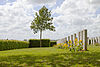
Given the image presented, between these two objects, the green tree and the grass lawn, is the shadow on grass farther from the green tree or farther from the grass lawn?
the green tree

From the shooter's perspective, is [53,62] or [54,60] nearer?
[53,62]

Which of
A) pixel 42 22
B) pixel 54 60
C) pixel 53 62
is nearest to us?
pixel 53 62

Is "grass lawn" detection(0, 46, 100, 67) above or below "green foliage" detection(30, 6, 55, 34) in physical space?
below

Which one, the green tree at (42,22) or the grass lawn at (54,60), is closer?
the grass lawn at (54,60)

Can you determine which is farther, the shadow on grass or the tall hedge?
the tall hedge

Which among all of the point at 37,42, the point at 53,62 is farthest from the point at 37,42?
the point at 53,62

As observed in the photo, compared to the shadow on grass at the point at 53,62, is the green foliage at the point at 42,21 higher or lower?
higher

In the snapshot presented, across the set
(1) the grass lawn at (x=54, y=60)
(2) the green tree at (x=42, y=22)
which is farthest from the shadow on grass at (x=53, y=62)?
(2) the green tree at (x=42, y=22)

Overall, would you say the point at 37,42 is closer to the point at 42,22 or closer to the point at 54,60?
the point at 42,22

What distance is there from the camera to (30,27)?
34375 millimetres

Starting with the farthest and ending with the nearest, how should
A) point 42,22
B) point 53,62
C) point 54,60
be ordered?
point 42,22, point 54,60, point 53,62

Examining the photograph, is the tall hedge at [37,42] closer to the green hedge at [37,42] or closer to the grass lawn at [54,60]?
the green hedge at [37,42]

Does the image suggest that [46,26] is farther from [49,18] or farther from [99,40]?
[99,40]

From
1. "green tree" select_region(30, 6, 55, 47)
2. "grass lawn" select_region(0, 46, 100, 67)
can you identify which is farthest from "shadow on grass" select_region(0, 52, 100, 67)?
"green tree" select_region(30, 6, 55, 47)
